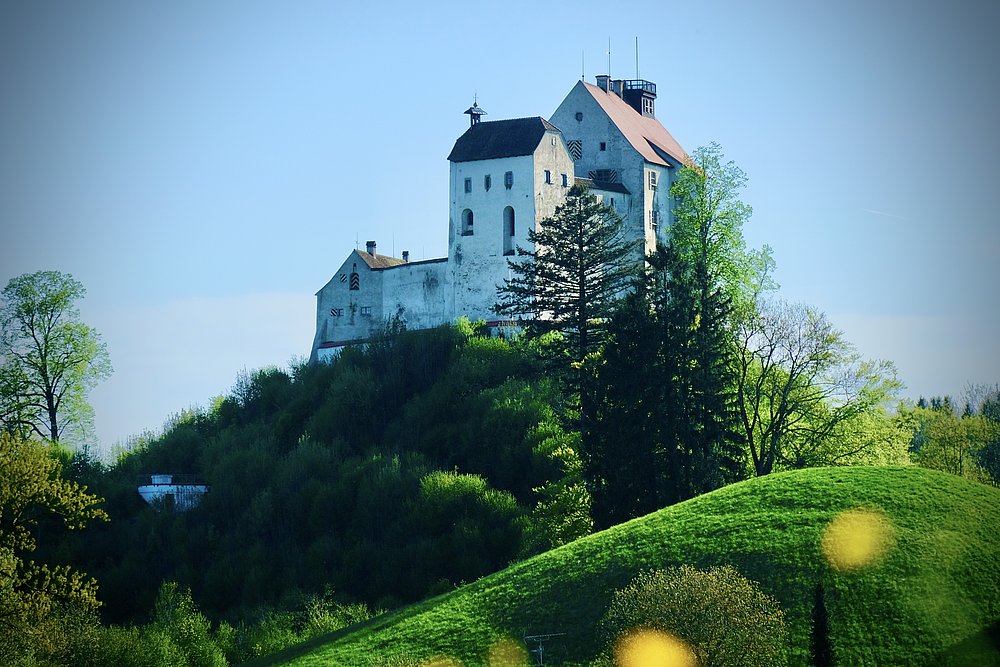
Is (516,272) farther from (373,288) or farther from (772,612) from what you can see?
(772,612)

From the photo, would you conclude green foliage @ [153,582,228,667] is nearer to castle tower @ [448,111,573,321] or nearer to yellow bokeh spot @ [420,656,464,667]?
yellow bokeh spot @ [420,656,464,667]

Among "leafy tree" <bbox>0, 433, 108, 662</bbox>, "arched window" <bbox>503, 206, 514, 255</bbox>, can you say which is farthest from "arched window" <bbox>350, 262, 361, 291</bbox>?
"leafy tree" <bbox>0, 433, 108, 662</bbox>

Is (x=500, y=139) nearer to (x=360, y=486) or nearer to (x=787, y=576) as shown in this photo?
(x=360, y=486)

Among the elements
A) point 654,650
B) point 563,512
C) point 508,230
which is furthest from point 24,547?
point 508,230

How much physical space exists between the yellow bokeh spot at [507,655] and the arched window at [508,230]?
3724 centimetres

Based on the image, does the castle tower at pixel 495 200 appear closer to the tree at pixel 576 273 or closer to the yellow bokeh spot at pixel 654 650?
the tree at pixel 576 273

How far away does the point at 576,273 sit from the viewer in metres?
65.1

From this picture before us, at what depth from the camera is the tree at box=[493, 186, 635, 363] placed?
209ft

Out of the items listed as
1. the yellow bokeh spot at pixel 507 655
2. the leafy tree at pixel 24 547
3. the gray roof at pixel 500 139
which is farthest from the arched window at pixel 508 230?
the yellow bokeh spot at pixel 507 655

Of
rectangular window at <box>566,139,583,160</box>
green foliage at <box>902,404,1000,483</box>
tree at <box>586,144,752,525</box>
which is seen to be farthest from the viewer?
rectangular window at <box>566,139,583,160</box>

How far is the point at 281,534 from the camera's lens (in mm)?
65938

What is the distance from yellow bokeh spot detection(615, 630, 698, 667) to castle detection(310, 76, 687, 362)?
40.0m

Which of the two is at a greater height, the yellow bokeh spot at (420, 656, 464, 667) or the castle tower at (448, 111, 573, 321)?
the castle tower at (448, 111, 573, 321)

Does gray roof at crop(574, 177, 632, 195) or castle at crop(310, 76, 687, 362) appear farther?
gray roof at crop(574, 177, 632, 195)
